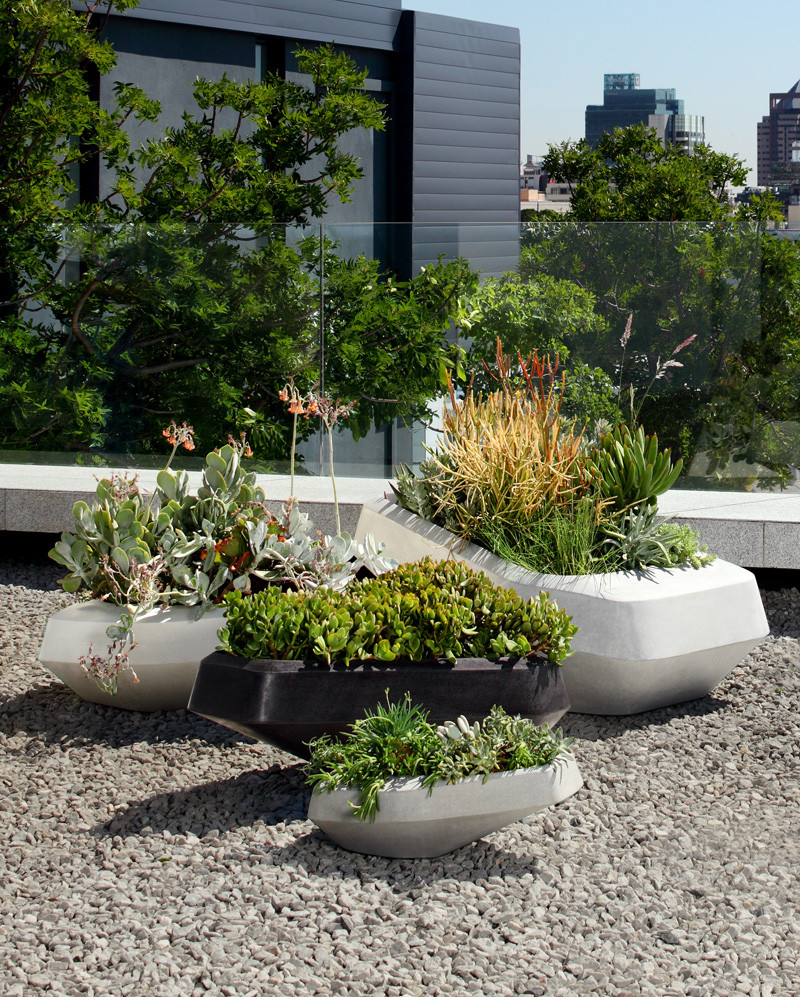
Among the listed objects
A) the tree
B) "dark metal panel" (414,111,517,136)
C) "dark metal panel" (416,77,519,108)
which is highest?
"dark metal panel" (416,77,519,108)

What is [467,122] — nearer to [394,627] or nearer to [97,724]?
[97,724]

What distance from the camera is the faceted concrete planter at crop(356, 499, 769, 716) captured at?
3.40 meters

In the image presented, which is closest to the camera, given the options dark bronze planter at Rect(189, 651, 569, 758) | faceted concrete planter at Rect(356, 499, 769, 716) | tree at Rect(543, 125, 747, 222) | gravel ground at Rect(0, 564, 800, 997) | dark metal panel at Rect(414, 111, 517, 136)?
gravel ground at Rect(0, 564, 800, 997)

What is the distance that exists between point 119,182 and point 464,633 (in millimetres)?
5351

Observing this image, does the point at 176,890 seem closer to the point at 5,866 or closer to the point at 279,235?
the point at 5,866

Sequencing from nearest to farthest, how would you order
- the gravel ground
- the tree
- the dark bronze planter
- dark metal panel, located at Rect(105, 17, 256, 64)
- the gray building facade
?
the gravel ground, the dark bronze planter, dark metal panel, located at Rect(105, 17, 256, 64), the tree, the gray building facade

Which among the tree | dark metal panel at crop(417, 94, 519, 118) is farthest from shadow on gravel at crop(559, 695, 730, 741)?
dark metal panel at crop(417, 94, 519, 118)

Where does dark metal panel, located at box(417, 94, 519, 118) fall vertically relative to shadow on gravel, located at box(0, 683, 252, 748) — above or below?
above

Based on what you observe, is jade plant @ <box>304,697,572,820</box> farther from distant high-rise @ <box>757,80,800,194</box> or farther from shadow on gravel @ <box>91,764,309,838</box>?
distant high-rise @ <box>757,80,800,194</box>

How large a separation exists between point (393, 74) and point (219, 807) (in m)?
12.3

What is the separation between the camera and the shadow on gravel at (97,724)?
136 inches

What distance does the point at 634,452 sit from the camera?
154 inches

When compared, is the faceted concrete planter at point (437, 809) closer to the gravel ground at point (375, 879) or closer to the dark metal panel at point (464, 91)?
the gravel ground at point (375, 879)

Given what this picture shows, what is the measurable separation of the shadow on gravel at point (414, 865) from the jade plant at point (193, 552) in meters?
0.95
